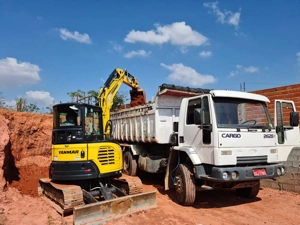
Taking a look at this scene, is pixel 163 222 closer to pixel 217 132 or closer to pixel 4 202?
pixel 217 132

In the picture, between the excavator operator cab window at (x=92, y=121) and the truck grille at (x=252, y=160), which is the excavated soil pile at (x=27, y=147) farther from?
the truck grille at (x=252, y=160)

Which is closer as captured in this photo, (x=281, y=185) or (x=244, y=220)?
(x=244, y=220)

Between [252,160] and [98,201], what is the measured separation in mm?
3643

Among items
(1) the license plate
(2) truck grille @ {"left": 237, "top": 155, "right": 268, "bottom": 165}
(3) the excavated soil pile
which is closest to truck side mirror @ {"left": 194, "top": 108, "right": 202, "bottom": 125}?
(2) truck grille @ {"left": 237, "top": 155, "right": 268, "bottom": 165}

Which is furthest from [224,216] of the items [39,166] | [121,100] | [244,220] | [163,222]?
[121,100]

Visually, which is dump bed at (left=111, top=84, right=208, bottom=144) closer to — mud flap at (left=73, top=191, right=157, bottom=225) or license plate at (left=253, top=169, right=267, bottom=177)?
mud flap at (left=73, top=191, right=157, bottom=225)

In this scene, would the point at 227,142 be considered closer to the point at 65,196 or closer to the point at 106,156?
the point at 106,156

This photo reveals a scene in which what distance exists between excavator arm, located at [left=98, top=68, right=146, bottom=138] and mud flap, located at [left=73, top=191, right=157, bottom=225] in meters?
4.73

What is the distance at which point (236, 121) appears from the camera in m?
5.58

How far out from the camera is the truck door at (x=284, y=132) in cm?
611

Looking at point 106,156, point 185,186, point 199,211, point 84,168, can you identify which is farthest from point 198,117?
point 84,168

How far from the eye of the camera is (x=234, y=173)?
A: 5211 mm

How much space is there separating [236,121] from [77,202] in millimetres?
4050

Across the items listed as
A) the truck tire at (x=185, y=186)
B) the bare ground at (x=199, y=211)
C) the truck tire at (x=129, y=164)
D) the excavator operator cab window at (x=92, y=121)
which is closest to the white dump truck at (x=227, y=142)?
the truck tire at (x=185, y=186)
